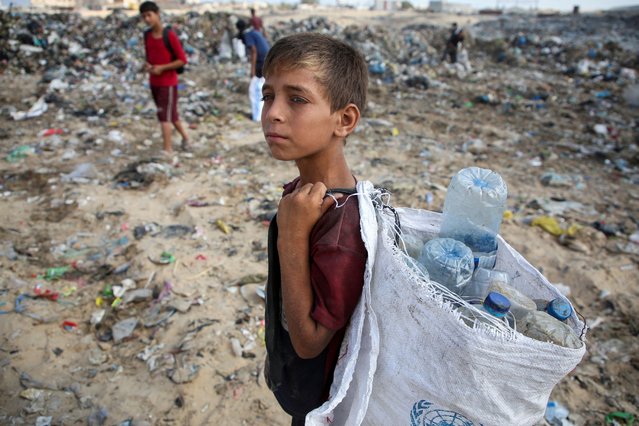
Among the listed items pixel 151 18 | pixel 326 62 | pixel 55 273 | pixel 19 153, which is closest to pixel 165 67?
pixel 151 18

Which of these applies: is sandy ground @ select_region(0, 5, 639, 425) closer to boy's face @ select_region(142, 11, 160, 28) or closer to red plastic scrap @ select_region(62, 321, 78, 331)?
red plastic scrap @ select_region(62, 321, 78, 331)

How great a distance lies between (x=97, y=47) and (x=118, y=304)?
10943 millimetres

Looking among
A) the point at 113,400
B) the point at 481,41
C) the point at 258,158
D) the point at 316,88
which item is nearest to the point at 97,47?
the point at 258,158

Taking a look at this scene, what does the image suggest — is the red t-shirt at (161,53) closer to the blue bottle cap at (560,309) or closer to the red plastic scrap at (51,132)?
the red plastic scrap at (51,132)

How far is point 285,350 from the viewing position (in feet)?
3.89

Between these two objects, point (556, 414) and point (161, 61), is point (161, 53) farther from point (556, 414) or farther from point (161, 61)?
point (556, 414)

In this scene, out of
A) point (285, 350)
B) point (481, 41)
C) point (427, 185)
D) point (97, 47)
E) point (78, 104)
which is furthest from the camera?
point (481, 41)

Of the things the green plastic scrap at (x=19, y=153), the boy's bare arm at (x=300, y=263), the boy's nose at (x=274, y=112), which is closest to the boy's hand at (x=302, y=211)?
the boy's bare arm at (x=300, y=263)

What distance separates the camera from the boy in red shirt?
4.38 metres

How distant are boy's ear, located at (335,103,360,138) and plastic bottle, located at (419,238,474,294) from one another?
0.44 meters

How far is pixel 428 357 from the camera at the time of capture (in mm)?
835

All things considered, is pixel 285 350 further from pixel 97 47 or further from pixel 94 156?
pixel 97 47

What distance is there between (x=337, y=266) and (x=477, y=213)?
18.5 inches

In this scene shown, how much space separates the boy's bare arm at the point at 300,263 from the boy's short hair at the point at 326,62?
32cm
